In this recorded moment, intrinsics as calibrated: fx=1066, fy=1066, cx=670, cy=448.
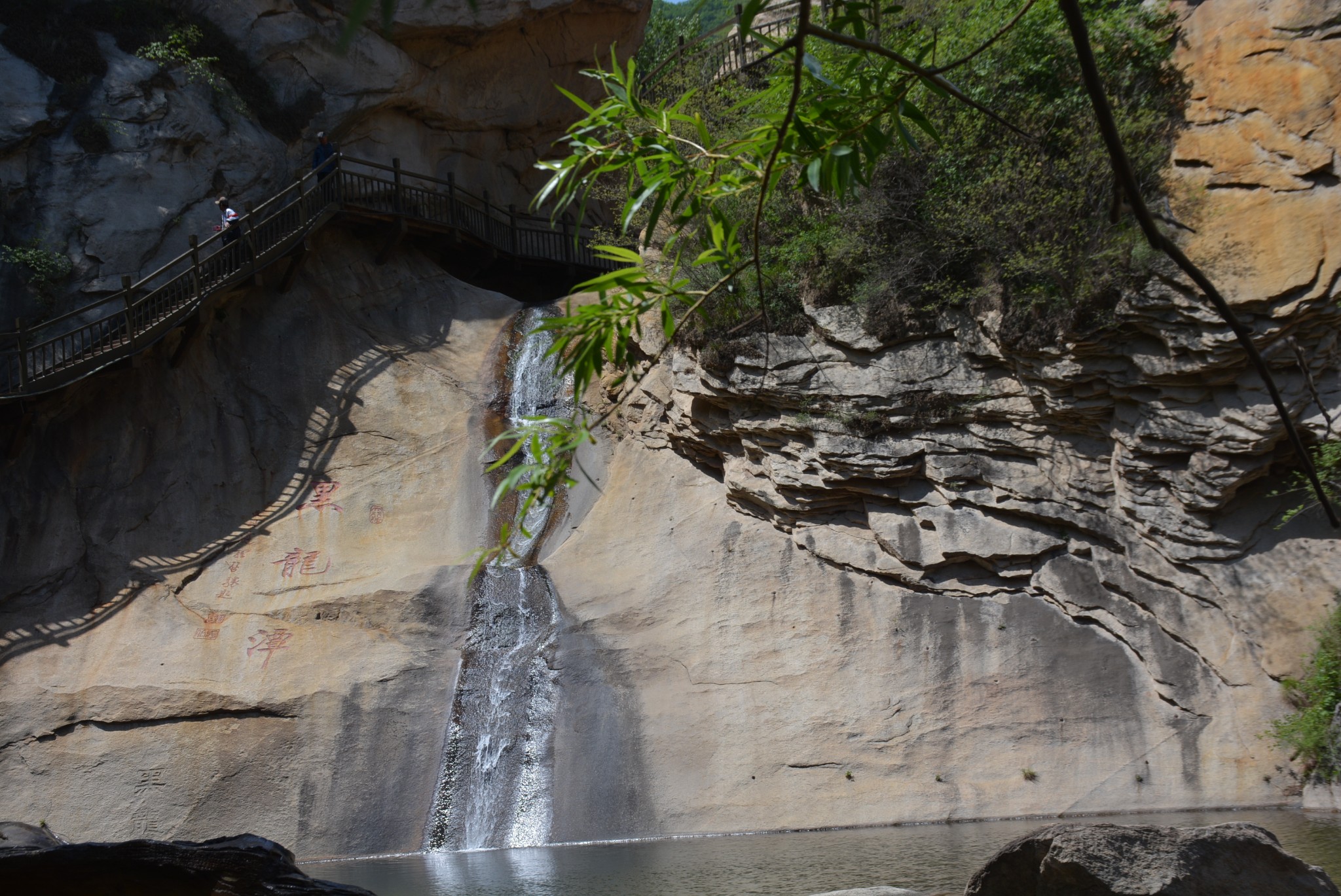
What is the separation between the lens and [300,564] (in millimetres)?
13867

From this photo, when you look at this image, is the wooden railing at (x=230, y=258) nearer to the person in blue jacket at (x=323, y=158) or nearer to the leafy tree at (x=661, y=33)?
the person in blue jacket at (x=323, y=158)

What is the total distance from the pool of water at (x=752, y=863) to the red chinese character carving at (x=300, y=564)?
4201 mm

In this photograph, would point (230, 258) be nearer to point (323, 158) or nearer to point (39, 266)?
point (39, 266)

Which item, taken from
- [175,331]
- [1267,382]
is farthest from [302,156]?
[1267,382]

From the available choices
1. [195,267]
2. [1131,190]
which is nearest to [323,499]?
[195,267]

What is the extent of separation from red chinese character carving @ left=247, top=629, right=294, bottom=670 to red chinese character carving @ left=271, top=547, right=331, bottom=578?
3.13ft

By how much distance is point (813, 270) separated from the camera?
1352cm

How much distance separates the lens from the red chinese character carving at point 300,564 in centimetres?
1373

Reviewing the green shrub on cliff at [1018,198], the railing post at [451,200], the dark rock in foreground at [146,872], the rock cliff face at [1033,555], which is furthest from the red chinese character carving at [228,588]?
the dark rock in foreground at [146,872]

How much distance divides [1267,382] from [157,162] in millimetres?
18109

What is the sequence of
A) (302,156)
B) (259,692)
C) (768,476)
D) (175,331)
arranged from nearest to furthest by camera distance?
(259,692) → (768,476) → (175,331) → (302,156)

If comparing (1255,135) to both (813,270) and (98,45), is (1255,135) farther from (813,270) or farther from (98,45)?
(98,45)

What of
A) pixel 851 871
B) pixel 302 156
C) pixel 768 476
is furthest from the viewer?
pixel 302 156

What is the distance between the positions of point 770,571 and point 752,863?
179 inches
